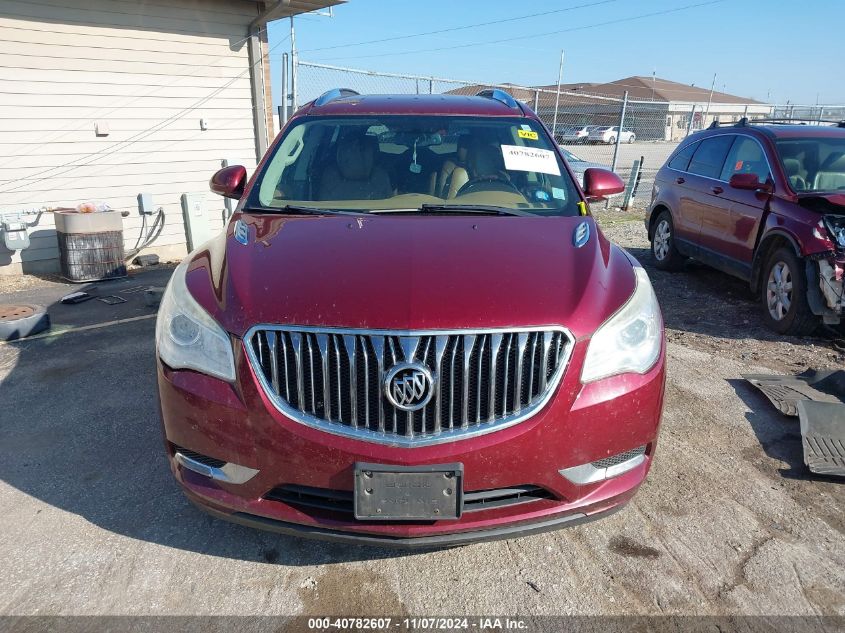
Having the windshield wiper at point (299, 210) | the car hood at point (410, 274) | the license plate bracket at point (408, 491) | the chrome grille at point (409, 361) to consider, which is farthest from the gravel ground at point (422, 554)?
the windshield wiper at point (299, 210)

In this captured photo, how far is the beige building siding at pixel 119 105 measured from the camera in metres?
7.89

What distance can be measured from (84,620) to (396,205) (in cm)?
228

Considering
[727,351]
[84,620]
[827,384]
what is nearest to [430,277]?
[84,620]

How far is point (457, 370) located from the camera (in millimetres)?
2219

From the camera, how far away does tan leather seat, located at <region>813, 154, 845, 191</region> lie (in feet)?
19.1

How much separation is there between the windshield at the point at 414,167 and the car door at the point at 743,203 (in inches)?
126

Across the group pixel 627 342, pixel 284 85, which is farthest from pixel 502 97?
pixel 284 85

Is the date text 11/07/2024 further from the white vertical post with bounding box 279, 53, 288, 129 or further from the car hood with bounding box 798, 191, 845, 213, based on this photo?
the white vertical post with bounding box 279, 53, 288, 129

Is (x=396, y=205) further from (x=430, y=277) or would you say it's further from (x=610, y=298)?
(x=610, y=298)

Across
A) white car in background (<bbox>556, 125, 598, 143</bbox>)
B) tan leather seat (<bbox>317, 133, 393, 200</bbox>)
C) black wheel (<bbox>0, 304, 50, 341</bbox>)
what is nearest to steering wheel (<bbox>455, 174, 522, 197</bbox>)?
tan leather seat (<bbox>317, 133, 393, 200</bbox>)

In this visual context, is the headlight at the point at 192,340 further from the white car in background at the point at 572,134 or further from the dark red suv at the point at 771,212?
the white car in background at the point at 572,134

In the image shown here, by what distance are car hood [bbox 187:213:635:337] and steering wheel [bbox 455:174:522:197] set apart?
493mm

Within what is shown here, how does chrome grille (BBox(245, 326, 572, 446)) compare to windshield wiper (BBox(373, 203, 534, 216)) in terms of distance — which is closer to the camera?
chrome grille (BBox(245, 326, 572, 446))

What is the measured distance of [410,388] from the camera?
2176 millimetres
